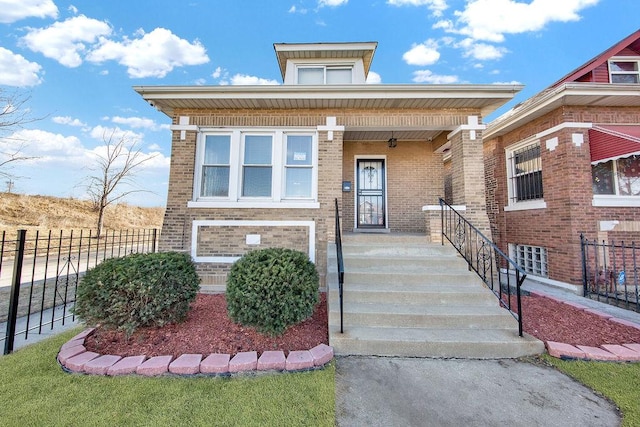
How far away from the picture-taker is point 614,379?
275 centimetres

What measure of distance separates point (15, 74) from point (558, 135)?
643 inches

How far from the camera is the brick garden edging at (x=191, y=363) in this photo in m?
2.76

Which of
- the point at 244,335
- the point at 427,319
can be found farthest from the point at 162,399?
the point at 427,319

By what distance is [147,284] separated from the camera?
3.32 metres

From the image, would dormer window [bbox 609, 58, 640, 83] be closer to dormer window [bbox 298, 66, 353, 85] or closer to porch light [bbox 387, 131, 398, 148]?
porch light [bbox 387, 131, 398, 148]

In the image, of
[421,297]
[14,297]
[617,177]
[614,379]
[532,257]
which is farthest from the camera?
[532,257]

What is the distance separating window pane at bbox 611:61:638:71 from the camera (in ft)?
23.5

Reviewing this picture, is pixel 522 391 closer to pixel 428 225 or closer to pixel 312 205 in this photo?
pixel 428 225

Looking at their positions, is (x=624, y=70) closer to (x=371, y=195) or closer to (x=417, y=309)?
(x=371, y=195)

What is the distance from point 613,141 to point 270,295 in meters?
8.08

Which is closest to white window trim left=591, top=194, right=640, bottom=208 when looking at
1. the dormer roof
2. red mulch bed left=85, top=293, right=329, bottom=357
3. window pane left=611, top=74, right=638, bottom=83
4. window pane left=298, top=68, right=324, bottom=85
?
window pane left=611, top=74, right=638, bottom=83

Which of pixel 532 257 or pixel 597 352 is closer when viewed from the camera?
pixel 597 352

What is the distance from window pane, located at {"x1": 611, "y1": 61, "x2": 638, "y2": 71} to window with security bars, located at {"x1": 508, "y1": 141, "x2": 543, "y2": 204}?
288 centimetres

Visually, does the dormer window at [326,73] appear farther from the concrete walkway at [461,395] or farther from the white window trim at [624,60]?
the concrete walkway at [461,395]
